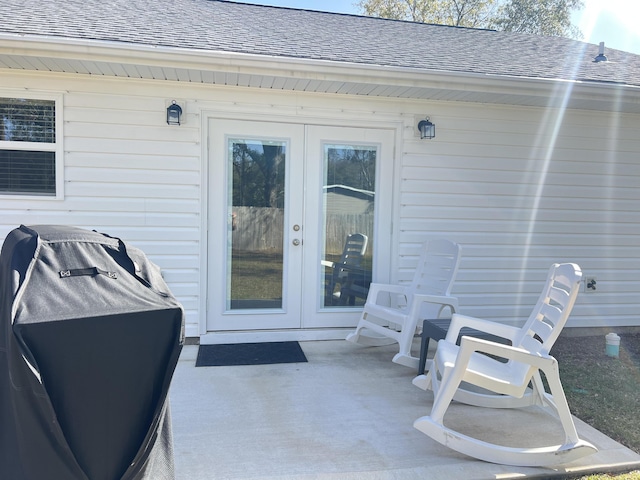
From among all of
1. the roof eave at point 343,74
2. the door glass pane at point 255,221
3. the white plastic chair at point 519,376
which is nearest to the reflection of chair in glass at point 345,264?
the door glass pane at point 255,221

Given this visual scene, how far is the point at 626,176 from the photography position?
5.03 meters

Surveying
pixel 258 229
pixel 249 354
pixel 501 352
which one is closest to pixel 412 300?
pixel 501 352

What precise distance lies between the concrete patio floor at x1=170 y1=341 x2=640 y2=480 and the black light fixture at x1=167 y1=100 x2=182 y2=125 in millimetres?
2077

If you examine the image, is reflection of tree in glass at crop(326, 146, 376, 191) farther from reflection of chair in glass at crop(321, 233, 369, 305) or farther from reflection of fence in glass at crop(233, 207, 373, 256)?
reflection of fence in glass at crop(233, 207, 373, 256)

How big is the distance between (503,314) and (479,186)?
4.63ft

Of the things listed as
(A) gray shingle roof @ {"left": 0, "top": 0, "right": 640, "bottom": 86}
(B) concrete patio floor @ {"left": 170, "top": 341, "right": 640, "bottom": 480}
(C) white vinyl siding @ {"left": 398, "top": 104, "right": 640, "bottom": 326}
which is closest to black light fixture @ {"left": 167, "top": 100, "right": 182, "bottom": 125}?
(A) gray shingle roof @ {"left": 0, "top": 0, "right": 640, "bottom": 86}

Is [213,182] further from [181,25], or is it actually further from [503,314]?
[503,314]

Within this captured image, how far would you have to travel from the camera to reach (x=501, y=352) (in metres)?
2.37

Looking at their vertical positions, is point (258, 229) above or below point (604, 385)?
above

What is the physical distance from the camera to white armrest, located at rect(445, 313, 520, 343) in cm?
295

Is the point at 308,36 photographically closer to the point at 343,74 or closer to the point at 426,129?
the point at 343,74

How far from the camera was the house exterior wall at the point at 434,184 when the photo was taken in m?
3.98

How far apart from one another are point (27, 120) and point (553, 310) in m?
4.32

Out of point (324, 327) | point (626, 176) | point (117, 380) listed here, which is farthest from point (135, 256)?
point (626, 176)
